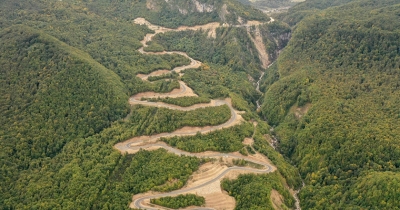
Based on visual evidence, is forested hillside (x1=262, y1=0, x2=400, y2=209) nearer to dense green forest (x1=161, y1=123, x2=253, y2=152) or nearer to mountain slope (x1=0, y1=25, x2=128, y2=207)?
dense green forest (x1=161, y1=123, x2=253, y2=152)

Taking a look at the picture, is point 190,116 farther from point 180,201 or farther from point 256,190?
Result: point 256,190

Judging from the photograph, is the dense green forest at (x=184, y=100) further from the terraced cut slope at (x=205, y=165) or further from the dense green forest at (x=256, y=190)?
the dense green forest at (x=256, y=190)

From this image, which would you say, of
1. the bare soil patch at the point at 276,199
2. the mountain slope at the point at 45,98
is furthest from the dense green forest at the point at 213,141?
the mountain slope at the point at 45,98

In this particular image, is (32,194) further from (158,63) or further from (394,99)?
(394,99)

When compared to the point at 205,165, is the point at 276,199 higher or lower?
lower

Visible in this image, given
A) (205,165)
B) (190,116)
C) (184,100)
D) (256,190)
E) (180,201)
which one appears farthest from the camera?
(184,100)

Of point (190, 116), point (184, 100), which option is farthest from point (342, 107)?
point (184, 100)

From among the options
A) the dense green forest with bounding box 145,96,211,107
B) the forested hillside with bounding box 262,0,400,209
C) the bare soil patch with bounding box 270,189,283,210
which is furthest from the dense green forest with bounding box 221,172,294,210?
the dense green forest with bounding box 145,96,211,107

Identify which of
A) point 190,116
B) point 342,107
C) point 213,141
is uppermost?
point 342,107
